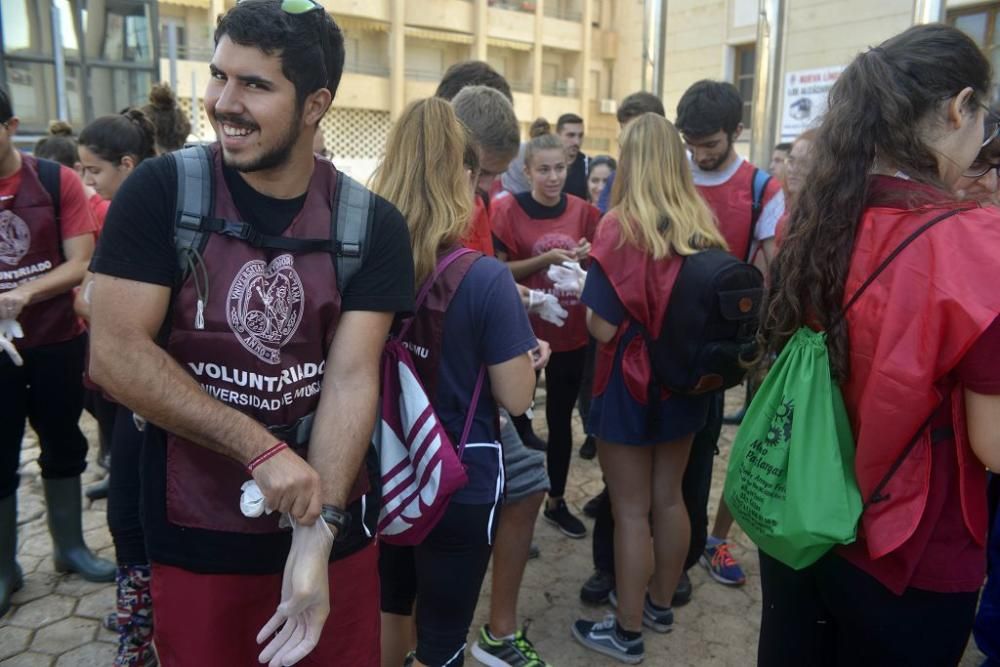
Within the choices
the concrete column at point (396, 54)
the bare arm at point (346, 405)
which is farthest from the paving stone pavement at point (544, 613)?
the concrete column at point (396, 54)

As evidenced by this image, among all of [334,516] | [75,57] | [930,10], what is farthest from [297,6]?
[75,57]

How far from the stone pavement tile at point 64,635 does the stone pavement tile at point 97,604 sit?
0.04m

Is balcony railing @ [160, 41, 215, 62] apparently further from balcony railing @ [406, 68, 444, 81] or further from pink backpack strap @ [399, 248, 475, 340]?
pink backpack strap @ [399, 248, 475, 340]

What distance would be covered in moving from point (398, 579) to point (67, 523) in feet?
6.55

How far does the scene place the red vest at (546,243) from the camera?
3777mm

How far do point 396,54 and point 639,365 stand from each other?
27.1m

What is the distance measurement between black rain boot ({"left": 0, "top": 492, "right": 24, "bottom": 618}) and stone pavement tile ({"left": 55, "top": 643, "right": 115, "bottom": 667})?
0.52 m

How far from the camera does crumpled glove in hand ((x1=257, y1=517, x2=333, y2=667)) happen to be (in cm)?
145

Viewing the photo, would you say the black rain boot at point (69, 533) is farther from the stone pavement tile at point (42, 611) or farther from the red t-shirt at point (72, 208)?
the red t-shirt at point (72, 208)

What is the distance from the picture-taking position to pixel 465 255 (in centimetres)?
210

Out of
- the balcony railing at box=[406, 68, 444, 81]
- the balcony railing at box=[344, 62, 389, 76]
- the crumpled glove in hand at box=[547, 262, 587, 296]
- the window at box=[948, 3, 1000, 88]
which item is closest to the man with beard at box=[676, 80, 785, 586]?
the crumpled glove in hand at box=[547, 262, 587, 296]

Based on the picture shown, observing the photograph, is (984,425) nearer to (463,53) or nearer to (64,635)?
(64,635)

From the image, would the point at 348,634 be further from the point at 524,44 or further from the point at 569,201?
the point at 524,44

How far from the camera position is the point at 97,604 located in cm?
322
